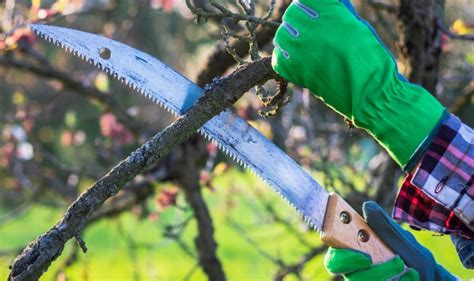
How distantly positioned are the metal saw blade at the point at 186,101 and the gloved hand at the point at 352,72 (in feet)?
0.87

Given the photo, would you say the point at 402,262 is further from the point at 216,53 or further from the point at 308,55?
the point at 216,53

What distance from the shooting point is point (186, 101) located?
201cm

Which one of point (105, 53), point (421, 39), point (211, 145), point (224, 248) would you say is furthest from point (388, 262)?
point (224, 248)

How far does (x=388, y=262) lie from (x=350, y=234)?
110 millimetres

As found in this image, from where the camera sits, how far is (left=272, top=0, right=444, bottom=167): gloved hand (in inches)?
68.4

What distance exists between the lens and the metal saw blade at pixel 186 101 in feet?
6.57

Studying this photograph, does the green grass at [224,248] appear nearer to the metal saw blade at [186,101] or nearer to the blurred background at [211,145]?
the blurred background at [211,145]

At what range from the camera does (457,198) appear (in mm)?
1798

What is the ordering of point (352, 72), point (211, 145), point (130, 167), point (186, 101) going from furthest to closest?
point (211, 145) → point (186, 101) → point (130, 167) → point (352, 72)

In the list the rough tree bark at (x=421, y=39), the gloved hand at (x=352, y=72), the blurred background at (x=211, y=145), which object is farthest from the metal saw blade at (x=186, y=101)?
the rough tree bark at (x=421, y=39)

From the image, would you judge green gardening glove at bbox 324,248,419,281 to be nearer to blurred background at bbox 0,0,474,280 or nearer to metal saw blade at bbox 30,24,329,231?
metal saw blade at bbox 30,24,329,231

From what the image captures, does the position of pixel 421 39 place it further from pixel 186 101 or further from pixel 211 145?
pixel 211 145

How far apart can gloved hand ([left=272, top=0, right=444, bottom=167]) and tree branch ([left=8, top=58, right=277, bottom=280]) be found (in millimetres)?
164

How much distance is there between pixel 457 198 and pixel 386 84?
1.00ft
